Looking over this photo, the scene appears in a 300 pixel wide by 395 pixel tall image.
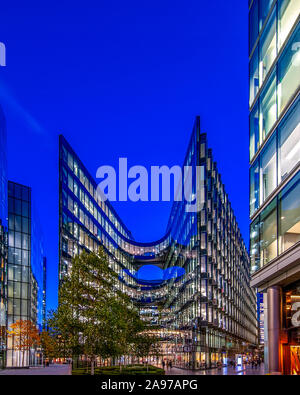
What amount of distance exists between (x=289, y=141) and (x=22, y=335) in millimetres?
58892

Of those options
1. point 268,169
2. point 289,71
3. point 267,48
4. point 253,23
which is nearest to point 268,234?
point 268,169

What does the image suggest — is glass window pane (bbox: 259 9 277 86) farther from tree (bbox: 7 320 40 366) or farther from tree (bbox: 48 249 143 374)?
tree (bbox: 7 320 40 366)

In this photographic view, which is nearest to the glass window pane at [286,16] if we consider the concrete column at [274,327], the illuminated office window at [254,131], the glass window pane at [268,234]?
the illuminated office window at [254,131]

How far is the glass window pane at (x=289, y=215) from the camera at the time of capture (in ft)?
78.6

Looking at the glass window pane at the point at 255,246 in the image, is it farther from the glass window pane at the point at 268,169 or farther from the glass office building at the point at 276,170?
the glass window pane at the point at 268,169

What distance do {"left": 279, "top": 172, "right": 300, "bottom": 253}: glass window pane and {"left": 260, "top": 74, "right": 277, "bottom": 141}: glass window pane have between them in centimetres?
553

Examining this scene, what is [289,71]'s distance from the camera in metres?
26.1

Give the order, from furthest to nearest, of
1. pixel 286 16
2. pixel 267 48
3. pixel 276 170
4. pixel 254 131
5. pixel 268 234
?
pixel 254 131
pixel 267 48
pixel 268 234
pixel 276 170
pixel 286 16

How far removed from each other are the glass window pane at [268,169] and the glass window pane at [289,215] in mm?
2427

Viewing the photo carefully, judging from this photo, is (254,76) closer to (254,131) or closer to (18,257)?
(254,131)

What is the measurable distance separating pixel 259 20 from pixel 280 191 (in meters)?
13.3
